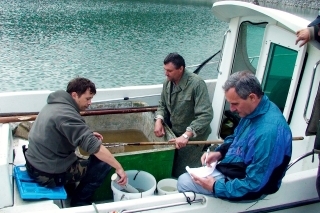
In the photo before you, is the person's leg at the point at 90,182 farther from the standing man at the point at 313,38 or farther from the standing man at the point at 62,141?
the standing man at the point at 313,38

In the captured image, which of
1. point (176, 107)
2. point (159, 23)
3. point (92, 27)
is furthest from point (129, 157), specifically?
point (159, 23)

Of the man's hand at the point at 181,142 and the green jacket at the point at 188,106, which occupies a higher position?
the green jacket at the point at 188,106

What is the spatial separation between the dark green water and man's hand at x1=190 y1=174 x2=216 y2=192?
28.1ft

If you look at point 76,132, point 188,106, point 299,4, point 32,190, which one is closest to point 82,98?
point 76,132

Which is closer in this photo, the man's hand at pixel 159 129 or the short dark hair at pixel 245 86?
the short dark hair at pixel 245 86

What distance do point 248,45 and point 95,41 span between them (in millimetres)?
14429

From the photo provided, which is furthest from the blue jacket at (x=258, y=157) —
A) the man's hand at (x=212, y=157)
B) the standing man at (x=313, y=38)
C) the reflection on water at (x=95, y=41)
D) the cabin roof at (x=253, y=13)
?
the reflection on water at (x=95, y=41)

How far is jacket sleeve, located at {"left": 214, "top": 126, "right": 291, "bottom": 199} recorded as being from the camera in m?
2.57

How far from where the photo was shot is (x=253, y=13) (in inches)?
166

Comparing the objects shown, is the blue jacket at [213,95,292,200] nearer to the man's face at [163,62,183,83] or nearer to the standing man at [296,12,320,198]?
the standing man at [296,12,320,198]

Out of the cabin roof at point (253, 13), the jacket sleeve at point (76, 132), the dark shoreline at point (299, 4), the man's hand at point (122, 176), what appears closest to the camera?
the jacket sleeve at point (76, 132)

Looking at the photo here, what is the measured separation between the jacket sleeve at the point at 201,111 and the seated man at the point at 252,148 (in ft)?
3.75

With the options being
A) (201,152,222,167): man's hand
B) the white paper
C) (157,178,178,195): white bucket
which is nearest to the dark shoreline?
(157,178,178,195): white bucket

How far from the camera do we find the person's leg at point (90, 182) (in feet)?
11.0
